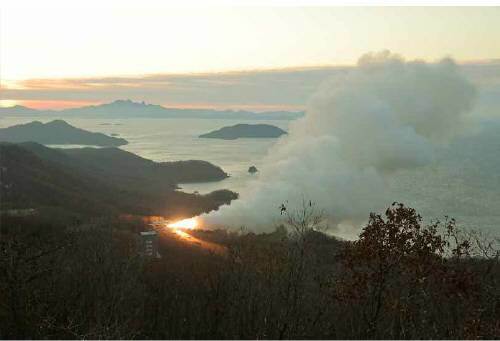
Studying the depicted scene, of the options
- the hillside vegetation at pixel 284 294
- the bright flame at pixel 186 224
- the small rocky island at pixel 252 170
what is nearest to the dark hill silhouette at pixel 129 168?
the small rocky island at pixel 252 170

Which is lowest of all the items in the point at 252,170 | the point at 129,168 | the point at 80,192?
the point at 129,168

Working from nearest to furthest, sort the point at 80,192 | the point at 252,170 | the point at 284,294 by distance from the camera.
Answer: the point at 284,294 < the point at 80,192 < the point at 252,170

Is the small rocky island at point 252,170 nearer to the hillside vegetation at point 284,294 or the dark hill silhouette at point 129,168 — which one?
the dark hill silhouette at point 129,168

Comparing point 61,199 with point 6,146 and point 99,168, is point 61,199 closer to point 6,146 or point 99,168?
point 6,146

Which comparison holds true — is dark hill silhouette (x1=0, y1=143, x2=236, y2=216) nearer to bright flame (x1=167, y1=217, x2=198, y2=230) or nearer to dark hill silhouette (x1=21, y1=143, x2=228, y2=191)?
dark hill silhouette (x1=21, y1=143, x2=228, y2=191)

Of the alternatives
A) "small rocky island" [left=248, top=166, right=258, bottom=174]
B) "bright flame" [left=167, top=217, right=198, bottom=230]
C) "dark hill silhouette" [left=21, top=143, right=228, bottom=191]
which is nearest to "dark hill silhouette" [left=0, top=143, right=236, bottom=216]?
"dark hill silhouette" [left=21, top=143, right=228, bottom=191]

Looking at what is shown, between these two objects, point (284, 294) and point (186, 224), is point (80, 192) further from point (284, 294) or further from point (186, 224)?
point (284, 294)

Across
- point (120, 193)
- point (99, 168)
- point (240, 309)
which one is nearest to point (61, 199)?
point (120, 193)

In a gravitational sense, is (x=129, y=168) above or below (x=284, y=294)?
below

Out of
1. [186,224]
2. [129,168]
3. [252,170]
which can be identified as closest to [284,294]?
[186,224]
